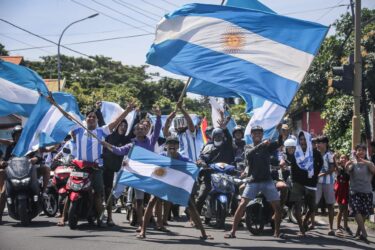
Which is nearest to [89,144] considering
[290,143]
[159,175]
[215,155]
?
[159,175]

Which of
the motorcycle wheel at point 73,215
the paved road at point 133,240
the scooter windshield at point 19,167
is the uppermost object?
the scooter windshield at point 19,167

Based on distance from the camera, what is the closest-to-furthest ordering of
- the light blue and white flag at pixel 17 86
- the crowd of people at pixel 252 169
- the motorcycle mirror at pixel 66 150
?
the crowd of people at pixel 252 169, the light blue and white flag at pixel 17 86, the motorcycle mirror at pixel 66 150

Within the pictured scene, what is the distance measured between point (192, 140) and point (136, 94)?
47777mm

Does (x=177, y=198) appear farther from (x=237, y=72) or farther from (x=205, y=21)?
(x=205, y=21)

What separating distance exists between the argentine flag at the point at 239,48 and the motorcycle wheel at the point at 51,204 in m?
4.44

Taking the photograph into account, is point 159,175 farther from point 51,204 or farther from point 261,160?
point 51,204

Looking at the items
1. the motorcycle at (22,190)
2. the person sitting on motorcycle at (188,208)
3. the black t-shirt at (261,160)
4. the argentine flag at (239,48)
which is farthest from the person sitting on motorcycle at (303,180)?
the motorcycle at (22,190)

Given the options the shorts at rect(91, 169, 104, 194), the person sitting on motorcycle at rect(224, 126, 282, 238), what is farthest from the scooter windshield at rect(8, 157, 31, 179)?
the person sitting on motorcycle at rect(224, 126, 282, 238)

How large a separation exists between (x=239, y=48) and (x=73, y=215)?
4094 mm

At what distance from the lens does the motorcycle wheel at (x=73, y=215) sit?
1003 centimetres

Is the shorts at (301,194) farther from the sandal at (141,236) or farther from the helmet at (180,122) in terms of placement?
the helmet at (180,122)

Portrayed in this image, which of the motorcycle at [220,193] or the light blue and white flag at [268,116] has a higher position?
the light blue and white flag at [268,116]

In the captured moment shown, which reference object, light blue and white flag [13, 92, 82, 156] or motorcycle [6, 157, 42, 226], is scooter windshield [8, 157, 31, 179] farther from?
light blue and white flag [13, 92, 82, 156]

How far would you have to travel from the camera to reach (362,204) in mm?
10141
